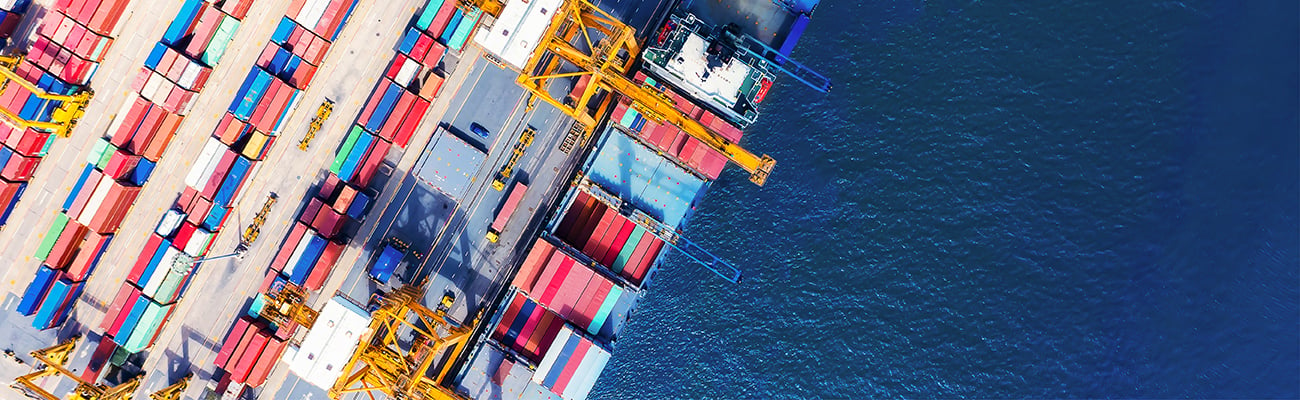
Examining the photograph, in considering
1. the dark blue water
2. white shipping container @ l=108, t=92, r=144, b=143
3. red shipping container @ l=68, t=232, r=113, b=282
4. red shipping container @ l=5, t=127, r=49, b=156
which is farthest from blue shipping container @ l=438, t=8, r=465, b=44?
red shipping container @ l=5, t=127, r=49, b=156

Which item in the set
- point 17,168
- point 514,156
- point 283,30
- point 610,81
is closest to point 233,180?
point 283,30

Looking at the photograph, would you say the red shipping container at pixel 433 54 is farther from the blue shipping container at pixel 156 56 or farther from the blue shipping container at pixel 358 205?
the blue shipping container at pixel 156 56

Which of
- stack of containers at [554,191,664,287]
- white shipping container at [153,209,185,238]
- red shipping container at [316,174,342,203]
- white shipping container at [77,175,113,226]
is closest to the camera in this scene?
stack of containers at [554,191,664,287]

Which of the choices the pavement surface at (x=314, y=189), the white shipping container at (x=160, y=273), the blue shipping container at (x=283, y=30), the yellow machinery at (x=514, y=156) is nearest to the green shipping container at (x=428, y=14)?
the pavement surface at (x=314, y=189)

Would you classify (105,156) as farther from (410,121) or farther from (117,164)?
(410,121)

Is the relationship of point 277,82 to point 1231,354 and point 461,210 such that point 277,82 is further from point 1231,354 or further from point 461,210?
point 1231,354

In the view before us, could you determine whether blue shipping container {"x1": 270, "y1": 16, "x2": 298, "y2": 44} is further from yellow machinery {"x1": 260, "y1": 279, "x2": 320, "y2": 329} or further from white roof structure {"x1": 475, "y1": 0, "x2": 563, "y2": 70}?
yellow machinery {"x1": 260, "y1": 279, "x2": 320, "y2": 329}

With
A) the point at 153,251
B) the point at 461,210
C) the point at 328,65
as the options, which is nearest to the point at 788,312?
the point at 461,210

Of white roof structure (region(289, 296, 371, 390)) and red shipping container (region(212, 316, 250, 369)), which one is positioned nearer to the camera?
white roof structure (region(289, 296, 371, 390))
